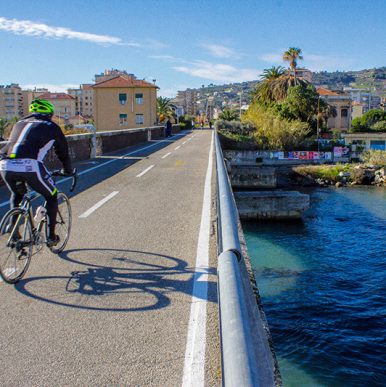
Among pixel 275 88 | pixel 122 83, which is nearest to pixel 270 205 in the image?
pixel 122 83

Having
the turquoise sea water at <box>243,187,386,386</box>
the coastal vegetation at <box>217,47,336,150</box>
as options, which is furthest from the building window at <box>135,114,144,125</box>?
the turquoise sea water at <box>243,187,386,386</box>

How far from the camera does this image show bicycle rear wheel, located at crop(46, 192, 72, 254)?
19.9 feet

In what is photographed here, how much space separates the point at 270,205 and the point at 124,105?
46743mm

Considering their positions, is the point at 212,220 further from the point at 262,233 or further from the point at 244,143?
the point at 244,143

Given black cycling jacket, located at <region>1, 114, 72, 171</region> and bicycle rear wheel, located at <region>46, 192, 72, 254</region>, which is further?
bicycle rear wheel, located at <region>46, 192, 72, 254</region>

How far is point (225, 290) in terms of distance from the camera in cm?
283

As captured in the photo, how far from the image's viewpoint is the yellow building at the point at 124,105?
6906 centimetres

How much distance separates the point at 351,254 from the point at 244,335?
2124 cm

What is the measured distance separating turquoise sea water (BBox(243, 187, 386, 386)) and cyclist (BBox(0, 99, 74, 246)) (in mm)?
6962

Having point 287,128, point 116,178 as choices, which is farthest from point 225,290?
point 287,128

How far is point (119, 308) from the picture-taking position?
4.33 m

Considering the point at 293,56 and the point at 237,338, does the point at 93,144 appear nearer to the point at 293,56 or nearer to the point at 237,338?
the point at 237,338

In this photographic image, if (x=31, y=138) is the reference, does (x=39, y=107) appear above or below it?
above

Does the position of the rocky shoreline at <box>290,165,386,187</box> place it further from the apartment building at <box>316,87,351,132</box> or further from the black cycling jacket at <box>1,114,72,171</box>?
the black cycling jacket at <box>1,114,72,171</box>
